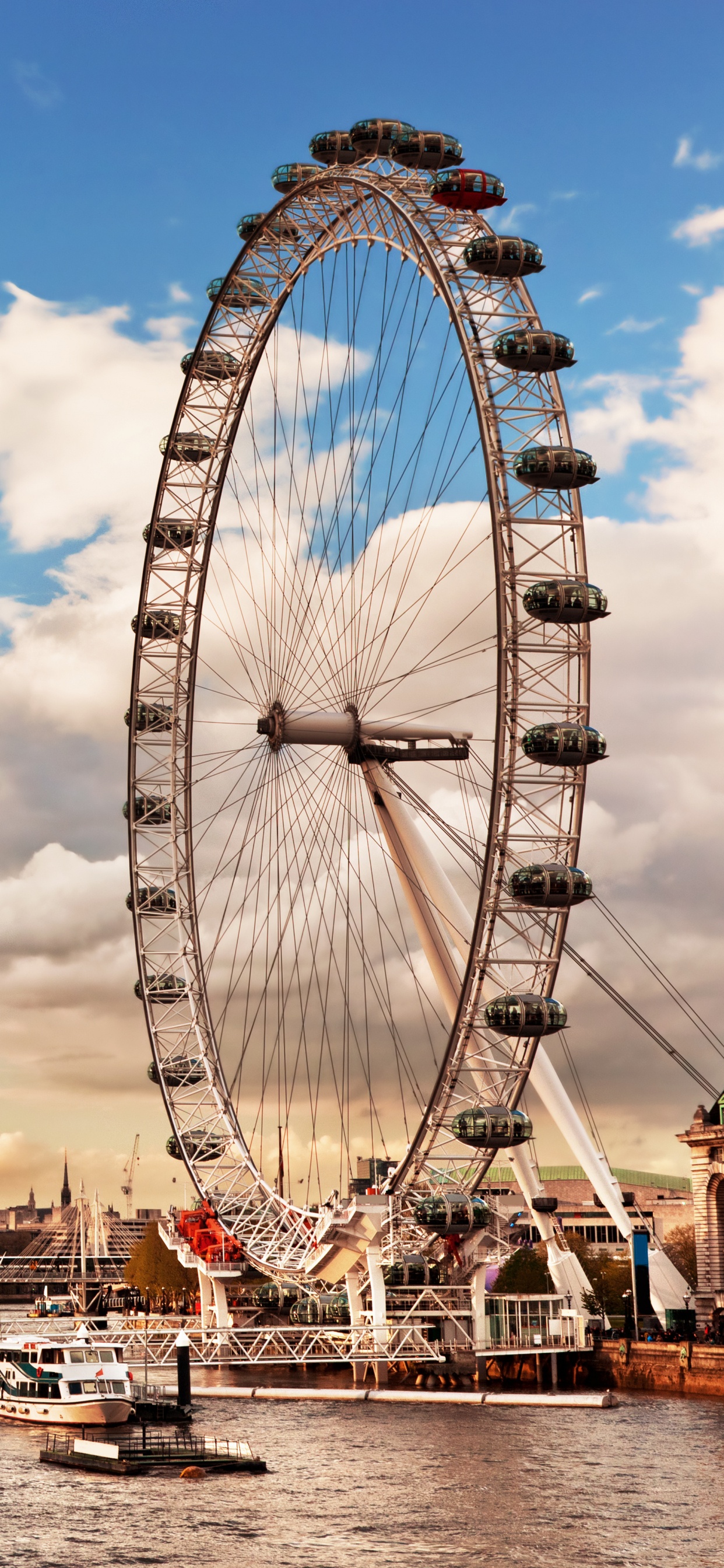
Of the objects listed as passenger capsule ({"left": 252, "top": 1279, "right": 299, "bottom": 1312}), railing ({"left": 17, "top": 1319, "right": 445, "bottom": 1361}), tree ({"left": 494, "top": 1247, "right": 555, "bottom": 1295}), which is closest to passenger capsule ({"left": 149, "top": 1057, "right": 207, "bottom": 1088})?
passenger capsule ({"left": 252, "top": 1279, "right": 299, "bottom": 1312})

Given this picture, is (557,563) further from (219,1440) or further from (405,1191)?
(219,1440)

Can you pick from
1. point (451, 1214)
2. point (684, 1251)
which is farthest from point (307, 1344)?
point (684, 1251)

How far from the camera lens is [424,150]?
89.3 metres

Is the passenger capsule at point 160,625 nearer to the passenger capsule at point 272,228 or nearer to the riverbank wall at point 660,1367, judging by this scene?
the passenger capsule at point 272,228

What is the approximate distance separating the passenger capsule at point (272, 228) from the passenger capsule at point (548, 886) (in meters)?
36.8

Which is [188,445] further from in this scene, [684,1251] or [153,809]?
[684,1251]

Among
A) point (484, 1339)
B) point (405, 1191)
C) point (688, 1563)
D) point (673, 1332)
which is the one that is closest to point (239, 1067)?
point (405, 1191)

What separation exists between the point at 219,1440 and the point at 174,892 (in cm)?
4781

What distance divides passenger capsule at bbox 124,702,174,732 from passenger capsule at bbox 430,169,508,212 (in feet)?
116

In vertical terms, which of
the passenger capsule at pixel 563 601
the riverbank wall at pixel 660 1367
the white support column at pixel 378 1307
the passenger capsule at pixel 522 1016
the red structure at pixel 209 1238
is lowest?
the riverbank wall at pixel 660 1367

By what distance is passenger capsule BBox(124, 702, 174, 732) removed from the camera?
112 meters

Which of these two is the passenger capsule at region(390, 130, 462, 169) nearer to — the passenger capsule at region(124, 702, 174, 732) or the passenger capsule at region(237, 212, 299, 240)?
the passenger capsule at region(237, 212, 299, 240)

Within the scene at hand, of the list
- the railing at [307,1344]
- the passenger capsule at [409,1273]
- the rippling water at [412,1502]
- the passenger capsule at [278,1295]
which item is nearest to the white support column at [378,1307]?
the railing at [307,1344]

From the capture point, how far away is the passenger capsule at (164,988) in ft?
367
